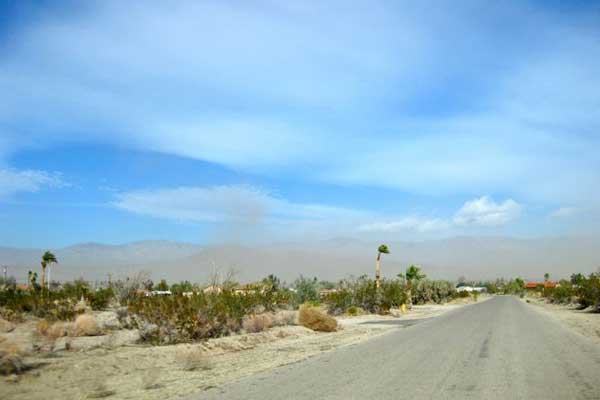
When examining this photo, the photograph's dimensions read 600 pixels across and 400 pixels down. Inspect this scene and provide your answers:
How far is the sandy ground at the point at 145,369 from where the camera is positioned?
11859 millimetres

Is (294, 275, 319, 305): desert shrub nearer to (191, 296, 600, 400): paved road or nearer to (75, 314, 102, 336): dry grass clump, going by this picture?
(75, 314, 102, 336): dry grass clump

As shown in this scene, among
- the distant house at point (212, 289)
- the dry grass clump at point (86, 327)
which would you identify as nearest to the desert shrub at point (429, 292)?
the distant house at point (212, 289)

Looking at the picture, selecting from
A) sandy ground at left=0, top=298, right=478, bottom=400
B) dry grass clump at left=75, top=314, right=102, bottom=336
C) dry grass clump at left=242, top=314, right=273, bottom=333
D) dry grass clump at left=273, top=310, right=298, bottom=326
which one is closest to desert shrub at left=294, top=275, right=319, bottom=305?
dry grass clump at left=273, top=310, right=298, bottom=326

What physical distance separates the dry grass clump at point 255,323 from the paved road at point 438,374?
783 centimetres

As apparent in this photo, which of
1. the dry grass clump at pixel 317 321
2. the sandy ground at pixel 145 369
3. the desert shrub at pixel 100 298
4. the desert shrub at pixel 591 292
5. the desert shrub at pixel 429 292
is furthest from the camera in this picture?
the desert shrub at pixel 429 292

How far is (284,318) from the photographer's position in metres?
31.7

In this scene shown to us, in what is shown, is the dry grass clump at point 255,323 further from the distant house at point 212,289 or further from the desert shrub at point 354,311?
the desert shrub at point 354,311

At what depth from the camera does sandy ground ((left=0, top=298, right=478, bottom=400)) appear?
1186 cm

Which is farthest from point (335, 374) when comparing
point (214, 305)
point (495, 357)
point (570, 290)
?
point (570, 290)

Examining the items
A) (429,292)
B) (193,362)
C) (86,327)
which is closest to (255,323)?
(86,327)

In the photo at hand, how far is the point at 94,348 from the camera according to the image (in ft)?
61.9

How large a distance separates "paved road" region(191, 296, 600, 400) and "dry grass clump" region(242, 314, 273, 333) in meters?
7.83

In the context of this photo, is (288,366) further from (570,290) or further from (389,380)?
(570,290)

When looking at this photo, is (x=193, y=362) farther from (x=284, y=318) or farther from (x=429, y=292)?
(x=429, y=292)
